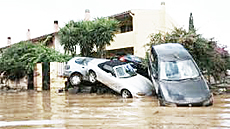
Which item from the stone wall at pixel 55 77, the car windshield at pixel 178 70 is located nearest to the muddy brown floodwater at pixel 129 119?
the car windshield at pixel 178 70

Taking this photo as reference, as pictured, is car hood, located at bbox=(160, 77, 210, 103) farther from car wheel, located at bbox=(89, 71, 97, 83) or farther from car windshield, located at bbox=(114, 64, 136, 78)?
car wheel, located at bbox=(89, 71, 97, 83)

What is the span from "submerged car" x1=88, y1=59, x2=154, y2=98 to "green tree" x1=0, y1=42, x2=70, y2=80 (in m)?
7.26

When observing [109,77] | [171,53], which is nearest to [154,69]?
[171,53]

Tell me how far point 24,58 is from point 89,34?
211 inches

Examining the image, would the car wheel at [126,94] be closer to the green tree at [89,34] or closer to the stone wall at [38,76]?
the green tree at [89,34]

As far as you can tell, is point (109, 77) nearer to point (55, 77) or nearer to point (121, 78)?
point (121, 78)

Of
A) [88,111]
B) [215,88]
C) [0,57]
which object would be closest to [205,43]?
[215,88]

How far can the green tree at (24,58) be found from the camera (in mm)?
25219

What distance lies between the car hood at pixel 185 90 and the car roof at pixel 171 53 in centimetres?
154

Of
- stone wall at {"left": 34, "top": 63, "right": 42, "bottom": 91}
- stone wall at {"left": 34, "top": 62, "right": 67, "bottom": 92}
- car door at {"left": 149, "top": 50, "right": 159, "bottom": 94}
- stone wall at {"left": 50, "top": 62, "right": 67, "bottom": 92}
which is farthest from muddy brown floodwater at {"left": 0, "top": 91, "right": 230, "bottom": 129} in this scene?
stone wall at {"left": 34, "top": 63, "right": 42, "bottom": 91}

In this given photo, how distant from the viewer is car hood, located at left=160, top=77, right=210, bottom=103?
483 inches

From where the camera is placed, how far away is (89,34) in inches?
1000

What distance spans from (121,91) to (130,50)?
→ 1401 centimetres

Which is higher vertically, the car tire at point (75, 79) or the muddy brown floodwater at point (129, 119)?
the car tire at point (75, 79)
